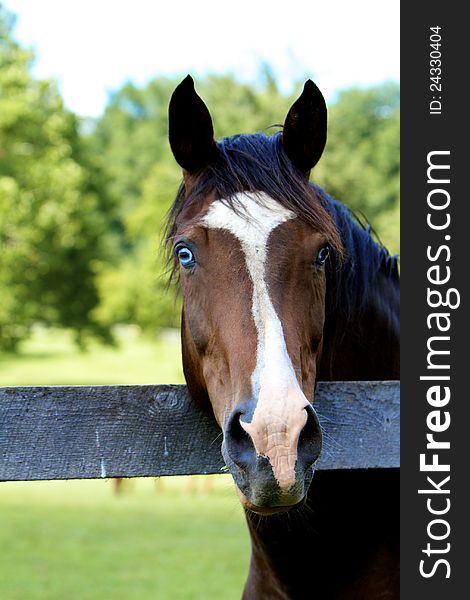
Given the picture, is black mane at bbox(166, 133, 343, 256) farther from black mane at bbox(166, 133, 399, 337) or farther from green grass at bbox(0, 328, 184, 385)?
green grass at bbox(0, 328, 184, 385)

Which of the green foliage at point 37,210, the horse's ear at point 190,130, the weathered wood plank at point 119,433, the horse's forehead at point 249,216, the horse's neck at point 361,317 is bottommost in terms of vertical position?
the weathered wood plank at point 119,433

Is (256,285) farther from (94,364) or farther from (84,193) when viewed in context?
(94,364)

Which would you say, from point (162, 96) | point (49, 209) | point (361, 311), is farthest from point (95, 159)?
point (361, 311)

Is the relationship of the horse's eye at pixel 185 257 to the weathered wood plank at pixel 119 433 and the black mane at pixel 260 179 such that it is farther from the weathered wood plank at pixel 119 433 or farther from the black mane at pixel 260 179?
the weathered wood plank at pixel 119 433

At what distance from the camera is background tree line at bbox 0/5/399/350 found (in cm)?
2658

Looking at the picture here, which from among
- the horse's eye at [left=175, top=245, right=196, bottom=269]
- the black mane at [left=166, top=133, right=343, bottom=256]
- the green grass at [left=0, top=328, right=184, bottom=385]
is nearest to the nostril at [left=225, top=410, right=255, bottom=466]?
the horse's eye at [left=175, top=245, right=196, bottom=269]

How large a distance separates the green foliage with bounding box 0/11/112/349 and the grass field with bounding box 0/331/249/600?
717cm

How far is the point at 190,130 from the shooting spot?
262 cm

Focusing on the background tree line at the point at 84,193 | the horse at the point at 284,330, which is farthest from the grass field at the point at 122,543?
the background tree line at the point at 84,193

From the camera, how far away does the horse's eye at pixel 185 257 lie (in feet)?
8.05

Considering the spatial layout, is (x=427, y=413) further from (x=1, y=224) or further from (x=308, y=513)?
(x=1, y=224)

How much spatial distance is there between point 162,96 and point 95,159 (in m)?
24.9

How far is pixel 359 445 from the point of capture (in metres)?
2.81

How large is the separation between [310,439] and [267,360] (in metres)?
0.23
